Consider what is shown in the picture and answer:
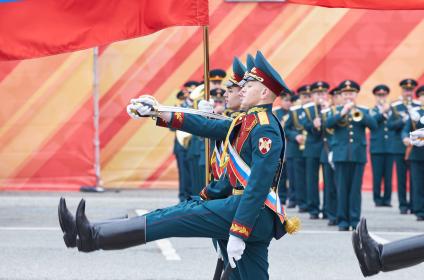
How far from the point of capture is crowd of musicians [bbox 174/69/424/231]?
1554cm

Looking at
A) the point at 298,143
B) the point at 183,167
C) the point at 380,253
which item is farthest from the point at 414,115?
the point at 380,253

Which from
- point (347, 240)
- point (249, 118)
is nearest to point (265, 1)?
point (347, 240)

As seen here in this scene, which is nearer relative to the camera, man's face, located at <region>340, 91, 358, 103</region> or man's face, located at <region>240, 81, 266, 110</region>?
man's face, located at <region>240, 81, 266, 110</region>

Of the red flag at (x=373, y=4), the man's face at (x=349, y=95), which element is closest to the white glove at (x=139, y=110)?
the red flag at (x=373, y=4)

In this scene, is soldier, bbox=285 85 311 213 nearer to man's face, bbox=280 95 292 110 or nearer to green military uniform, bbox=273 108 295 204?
green military uniform, bbox=273 108 295 204

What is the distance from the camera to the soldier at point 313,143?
17.8m

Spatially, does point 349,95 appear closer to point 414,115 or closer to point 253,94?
point 414,115

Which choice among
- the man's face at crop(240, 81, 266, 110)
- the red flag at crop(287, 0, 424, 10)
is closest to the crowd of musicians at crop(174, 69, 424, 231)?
the red flag at crop(287, 0, 424, 10)

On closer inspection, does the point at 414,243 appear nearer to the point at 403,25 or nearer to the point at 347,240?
the point at 347,240

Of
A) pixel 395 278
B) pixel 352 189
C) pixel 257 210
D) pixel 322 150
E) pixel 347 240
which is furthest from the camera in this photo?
pixel 322 150

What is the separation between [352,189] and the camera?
1550cm

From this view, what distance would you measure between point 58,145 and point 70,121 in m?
0.49

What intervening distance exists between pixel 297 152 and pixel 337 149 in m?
3.51

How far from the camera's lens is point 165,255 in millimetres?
12586
